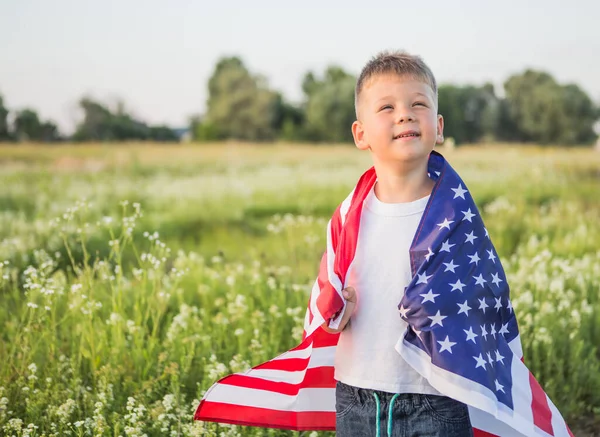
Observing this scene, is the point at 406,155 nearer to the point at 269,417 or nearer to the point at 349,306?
the point at 349,306

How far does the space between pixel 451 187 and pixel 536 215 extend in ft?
24.2

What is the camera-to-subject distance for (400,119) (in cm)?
250

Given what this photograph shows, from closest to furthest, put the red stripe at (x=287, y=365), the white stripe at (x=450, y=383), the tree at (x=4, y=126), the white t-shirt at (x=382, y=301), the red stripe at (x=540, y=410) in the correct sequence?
the white stripe at (x=450, y=383) < the white t-shirt at (x=382, y=301) < the red stripe at (x=540, y=410) < the red stripe at (x=287, y=365) < the tree at (x=4, y=126)

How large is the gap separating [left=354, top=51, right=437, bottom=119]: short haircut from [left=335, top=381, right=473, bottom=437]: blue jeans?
104 centimetres

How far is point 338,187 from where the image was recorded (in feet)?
39.4

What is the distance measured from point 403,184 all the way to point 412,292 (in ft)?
1.35

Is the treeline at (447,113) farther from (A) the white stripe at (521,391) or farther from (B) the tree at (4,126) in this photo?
(A) the white stripe at (521,391)

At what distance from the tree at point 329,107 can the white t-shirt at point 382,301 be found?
85.1 ft

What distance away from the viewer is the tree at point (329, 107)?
30.2 metres

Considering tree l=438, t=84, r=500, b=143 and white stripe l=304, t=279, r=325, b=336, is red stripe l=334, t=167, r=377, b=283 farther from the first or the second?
tree l=438, t=84, r=500, b=143

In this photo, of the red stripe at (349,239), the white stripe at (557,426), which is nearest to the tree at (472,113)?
the white stripe at (557,426)

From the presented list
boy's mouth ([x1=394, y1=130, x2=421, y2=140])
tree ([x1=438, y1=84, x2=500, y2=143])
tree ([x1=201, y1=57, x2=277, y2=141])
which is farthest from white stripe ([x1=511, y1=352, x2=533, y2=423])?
tree ([x1=201, y1=57, x2=277, y2=141])

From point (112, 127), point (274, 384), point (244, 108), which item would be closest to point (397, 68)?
point (274, 384)

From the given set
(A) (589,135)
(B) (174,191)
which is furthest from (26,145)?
(A) (589,135)
